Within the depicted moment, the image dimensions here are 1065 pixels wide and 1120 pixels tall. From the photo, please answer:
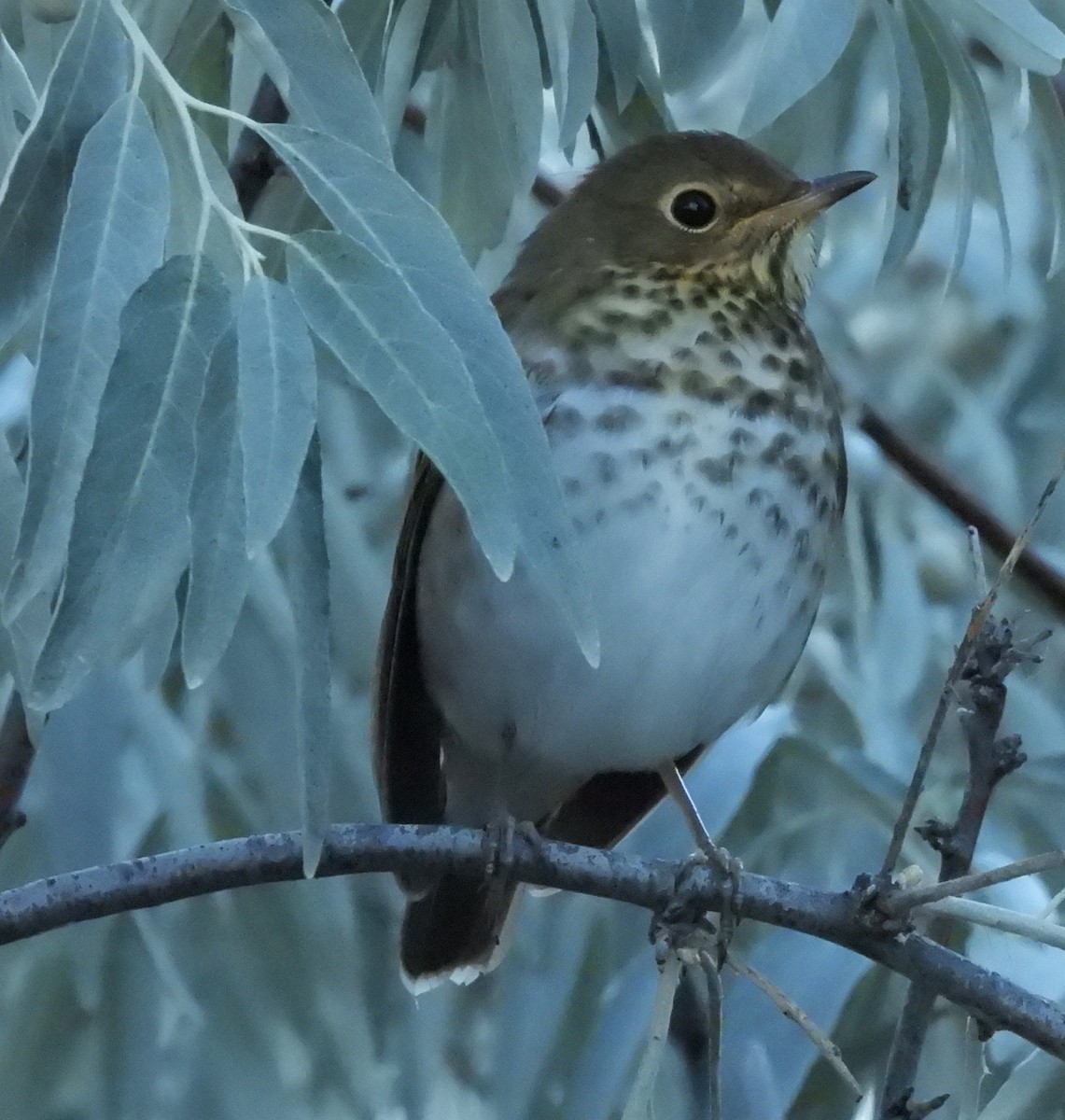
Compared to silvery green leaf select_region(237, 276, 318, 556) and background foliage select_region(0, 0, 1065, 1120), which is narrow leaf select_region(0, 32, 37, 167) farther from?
silvery green leaf select_region(237, 276, 318, 556)

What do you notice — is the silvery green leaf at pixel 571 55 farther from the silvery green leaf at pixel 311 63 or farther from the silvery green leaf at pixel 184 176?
the silvery green leaf at pixel 184 176

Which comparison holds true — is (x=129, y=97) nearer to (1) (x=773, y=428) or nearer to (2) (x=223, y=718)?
(1) (x=773, y=428)

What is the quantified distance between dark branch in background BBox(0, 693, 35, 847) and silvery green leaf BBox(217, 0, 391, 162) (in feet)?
2.36

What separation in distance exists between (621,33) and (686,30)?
0.14m

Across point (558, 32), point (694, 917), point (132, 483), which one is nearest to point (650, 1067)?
point (694, 917)

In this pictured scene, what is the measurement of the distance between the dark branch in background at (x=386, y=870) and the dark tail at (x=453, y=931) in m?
0.78

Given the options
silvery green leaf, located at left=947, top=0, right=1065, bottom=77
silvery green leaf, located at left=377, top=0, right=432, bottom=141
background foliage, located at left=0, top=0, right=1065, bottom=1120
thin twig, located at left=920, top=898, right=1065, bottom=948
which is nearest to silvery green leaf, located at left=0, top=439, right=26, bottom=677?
background foliage, located at left=0, top=0, right=1065, bottom=1120

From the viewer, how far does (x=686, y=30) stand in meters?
1.93

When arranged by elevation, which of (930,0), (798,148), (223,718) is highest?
(798,148)

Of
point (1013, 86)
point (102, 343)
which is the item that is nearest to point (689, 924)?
point (102, 343)

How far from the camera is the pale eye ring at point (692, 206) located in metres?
2.45

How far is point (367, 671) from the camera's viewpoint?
2.90 metres

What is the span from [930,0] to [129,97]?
0.86 m

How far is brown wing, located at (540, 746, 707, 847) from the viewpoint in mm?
2627
